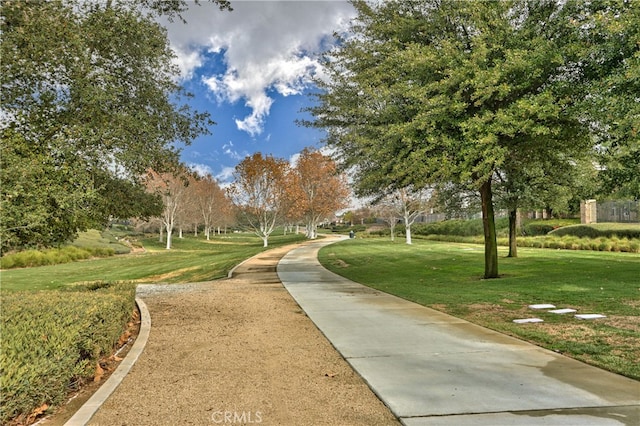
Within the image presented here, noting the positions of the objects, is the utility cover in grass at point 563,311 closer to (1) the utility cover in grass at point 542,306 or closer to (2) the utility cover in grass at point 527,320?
(1) the utility cover in grass at point 542,306

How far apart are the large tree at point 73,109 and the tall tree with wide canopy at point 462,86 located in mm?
5783

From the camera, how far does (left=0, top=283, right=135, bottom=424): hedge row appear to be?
11.8 feet

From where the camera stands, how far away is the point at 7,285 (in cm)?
2073

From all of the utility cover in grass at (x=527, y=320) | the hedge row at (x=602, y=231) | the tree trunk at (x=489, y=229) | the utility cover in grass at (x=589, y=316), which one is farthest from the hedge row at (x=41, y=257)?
the hedge row at (x=602, y=231)

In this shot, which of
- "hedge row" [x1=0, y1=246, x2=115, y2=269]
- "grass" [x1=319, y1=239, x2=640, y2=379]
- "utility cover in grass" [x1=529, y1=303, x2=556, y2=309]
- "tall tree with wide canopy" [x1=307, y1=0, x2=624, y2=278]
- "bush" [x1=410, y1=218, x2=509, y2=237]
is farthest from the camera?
"bush" [x1=410, y1=218, x2=509, y2=237]

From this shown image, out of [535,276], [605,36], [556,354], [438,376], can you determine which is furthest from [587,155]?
[438,376]

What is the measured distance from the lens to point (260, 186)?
40.5 metres

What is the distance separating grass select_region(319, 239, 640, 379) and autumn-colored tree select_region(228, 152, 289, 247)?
20164mm

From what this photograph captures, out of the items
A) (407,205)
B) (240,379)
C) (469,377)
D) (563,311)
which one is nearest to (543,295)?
(563,311)

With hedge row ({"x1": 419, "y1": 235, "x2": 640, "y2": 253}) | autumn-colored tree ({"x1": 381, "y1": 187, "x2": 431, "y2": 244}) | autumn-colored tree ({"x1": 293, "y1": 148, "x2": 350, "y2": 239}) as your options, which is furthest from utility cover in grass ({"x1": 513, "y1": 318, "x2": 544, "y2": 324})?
autumn-colored tree ({"x1": 293, "y1": 148, "x2": 350, "y2": 239})

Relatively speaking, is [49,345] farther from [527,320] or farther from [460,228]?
[460,228]

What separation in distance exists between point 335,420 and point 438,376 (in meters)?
1.63

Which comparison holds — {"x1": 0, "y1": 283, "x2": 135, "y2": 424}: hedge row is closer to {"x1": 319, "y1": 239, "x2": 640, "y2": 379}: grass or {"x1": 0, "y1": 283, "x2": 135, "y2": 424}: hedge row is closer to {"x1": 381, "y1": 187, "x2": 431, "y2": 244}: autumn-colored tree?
{"x1": 319, "y1": 239, "x2": 640, "y2": 379}: grass

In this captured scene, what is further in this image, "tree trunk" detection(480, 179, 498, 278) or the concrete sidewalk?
"tree trunk" detection(480, 179, 498, 278)
